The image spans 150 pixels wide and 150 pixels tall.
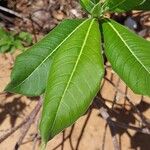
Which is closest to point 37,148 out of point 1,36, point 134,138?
point 134,138

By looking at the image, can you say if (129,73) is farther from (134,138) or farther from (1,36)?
(1,36)

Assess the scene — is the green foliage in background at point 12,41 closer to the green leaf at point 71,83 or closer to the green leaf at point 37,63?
the green leaf at point 37,63

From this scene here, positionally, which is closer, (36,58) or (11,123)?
(36,58)

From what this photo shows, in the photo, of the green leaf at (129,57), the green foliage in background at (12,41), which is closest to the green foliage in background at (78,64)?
the green leaf at (129,57)

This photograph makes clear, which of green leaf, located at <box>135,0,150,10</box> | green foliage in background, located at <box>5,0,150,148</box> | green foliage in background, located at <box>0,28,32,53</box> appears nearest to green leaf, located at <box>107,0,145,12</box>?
green foliage in background, located at <box>5,0,150,148</box>

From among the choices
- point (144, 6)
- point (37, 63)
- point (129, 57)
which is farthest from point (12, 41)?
point (129, 57)

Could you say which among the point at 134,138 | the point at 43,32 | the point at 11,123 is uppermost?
the point at 43,32

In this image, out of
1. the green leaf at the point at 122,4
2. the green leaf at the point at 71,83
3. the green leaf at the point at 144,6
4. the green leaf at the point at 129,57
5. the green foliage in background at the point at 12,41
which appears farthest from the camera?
the green foliage in background at the point at 12,41

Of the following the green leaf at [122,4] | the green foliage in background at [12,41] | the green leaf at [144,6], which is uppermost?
the green leaf at [122,4]
